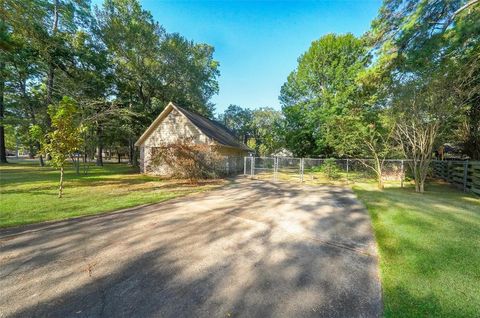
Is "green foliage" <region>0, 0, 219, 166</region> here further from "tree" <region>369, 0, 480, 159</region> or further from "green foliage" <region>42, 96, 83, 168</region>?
"tree" <region>369, 0, 480, 159</region>

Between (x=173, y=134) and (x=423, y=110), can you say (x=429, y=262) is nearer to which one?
(x=423, y=110)

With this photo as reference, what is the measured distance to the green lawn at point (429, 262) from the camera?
2469mm

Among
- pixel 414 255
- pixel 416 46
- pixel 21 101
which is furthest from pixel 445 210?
pixel 21 101

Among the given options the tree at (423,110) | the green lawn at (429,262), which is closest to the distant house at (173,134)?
the tree at (423,110)

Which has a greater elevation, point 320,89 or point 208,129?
point 320,89

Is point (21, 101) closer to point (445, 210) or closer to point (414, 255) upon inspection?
point (414, 255)

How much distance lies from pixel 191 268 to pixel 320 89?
26928 mm

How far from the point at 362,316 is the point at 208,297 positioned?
6.11 feet

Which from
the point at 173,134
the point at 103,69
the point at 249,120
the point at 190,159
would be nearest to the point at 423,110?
the point at 190,159

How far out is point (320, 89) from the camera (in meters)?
25.6

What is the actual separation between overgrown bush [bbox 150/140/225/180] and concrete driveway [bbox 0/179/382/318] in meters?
7.55

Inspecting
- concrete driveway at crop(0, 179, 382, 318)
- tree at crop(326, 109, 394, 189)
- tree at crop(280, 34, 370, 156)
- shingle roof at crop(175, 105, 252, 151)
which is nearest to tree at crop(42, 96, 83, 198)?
concrete driveway at crop(0, 179, 382, 318)

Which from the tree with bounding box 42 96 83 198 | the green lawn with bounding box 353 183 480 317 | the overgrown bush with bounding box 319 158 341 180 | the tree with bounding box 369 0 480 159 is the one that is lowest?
the green lawn with bounding box 353 183 480 317

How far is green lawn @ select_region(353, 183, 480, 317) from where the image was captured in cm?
Answer: 247
